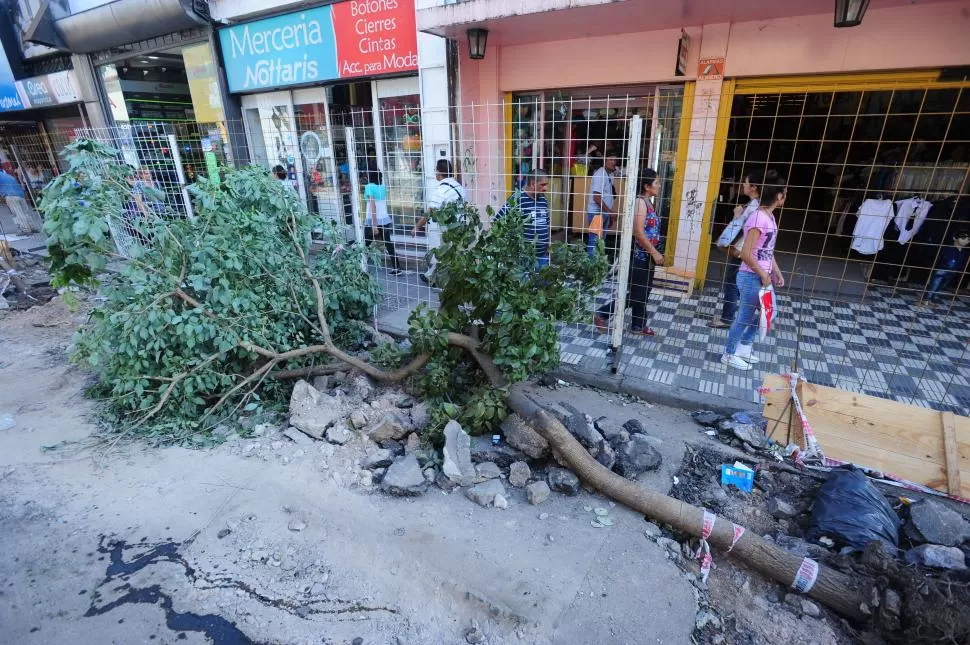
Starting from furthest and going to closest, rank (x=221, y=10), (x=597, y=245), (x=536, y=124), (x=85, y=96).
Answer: (x=85, y=96) → (x=221, y=10) → (x=536, y=124) → (x=597, y=245)

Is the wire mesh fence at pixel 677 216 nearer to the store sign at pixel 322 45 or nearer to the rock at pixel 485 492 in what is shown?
the store sign at pixel 322 45

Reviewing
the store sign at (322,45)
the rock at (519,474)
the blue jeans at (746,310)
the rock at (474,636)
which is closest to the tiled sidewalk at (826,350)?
the blue jeans at (746,310)

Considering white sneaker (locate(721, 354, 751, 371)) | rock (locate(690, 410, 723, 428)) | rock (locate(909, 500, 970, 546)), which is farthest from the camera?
white sneaker (locate(721, 354, 751, 371))

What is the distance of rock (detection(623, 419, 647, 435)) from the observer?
3758 millimetres

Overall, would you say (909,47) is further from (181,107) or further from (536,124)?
(181,107)

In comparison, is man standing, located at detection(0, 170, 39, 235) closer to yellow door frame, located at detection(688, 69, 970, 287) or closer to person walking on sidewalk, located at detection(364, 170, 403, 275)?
person walking on sidewalk, located at detection(364, 170, 403, 275)

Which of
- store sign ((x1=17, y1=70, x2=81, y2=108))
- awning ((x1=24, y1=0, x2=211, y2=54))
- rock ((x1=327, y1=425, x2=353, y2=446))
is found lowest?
rock ((x1=327, y1=425, x2=353, y2=446))

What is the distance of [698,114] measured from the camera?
19.3 feet

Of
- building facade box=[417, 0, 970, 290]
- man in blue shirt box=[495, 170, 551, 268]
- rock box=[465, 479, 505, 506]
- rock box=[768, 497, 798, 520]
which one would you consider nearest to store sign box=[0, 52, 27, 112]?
building facade box=[417, 0, 970, 290]

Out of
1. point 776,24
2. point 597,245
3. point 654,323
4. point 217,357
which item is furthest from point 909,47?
point 217,357

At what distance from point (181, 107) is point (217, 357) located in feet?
34.8

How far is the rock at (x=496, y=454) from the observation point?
11.5 ft

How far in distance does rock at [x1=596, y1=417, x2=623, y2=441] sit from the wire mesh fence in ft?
2.45

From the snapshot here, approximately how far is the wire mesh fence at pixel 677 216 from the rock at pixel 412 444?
137 centimetres
